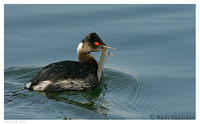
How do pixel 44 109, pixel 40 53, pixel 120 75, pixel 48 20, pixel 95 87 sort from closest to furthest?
pixel 44 109
pixel 95 87
pixel 120 75
pixel 40 53
pixel 48 20

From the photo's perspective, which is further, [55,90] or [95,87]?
[95,87]

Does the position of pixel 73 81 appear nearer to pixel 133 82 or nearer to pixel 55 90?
pixel 55 90

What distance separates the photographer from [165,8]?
39.9 ft

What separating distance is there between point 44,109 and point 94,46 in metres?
2.15

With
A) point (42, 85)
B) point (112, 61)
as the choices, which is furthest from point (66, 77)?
point (112, 61)

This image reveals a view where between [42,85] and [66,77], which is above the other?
[66,77]

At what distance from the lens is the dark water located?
6543 millimetres

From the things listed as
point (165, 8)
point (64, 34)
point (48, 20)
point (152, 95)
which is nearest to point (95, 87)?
point (152, 95)

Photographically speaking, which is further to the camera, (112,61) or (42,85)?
(112,61)

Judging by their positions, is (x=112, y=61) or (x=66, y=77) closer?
(x=66, y=77)

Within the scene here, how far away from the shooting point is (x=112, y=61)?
9.38m

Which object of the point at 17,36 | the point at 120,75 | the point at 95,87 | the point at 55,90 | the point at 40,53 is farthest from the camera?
the point at 17,36

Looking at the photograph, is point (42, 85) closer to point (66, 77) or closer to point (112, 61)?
point (66, 77)

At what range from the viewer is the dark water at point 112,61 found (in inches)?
258
